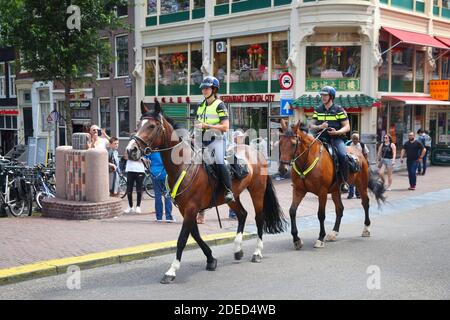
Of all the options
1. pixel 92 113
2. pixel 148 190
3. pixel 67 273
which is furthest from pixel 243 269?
pixel 92 113

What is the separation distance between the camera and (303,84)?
21734 millimetres

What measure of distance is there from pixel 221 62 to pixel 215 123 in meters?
18.8

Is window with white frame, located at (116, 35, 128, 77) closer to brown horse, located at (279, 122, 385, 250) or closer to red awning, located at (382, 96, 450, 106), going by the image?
red awning, located at (382, 96, 450, 106)

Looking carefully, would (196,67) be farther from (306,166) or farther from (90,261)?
(90,261)

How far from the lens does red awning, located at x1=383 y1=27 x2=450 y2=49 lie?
847 inches

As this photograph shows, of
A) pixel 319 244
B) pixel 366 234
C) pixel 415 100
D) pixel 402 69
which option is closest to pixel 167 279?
pixel 319 244

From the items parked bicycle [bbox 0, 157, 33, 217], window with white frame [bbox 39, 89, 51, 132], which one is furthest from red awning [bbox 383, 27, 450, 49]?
window with white frame [bbox 39, 89, 51, 132]

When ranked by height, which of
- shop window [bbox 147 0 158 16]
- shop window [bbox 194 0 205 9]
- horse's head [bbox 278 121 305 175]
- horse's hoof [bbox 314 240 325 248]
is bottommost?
horse's hoof [bbox 314 240 325 248]

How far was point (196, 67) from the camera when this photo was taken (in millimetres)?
26406

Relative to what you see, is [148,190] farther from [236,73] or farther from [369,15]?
[369,15]

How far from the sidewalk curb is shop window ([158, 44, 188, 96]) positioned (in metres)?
19.2

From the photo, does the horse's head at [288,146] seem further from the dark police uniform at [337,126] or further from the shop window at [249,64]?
the shop window at [249,64]

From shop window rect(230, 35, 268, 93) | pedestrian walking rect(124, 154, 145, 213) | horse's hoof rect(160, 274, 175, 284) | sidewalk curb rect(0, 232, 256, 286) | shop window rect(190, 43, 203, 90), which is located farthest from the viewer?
shop window rect(190, 43, 203, 90)
